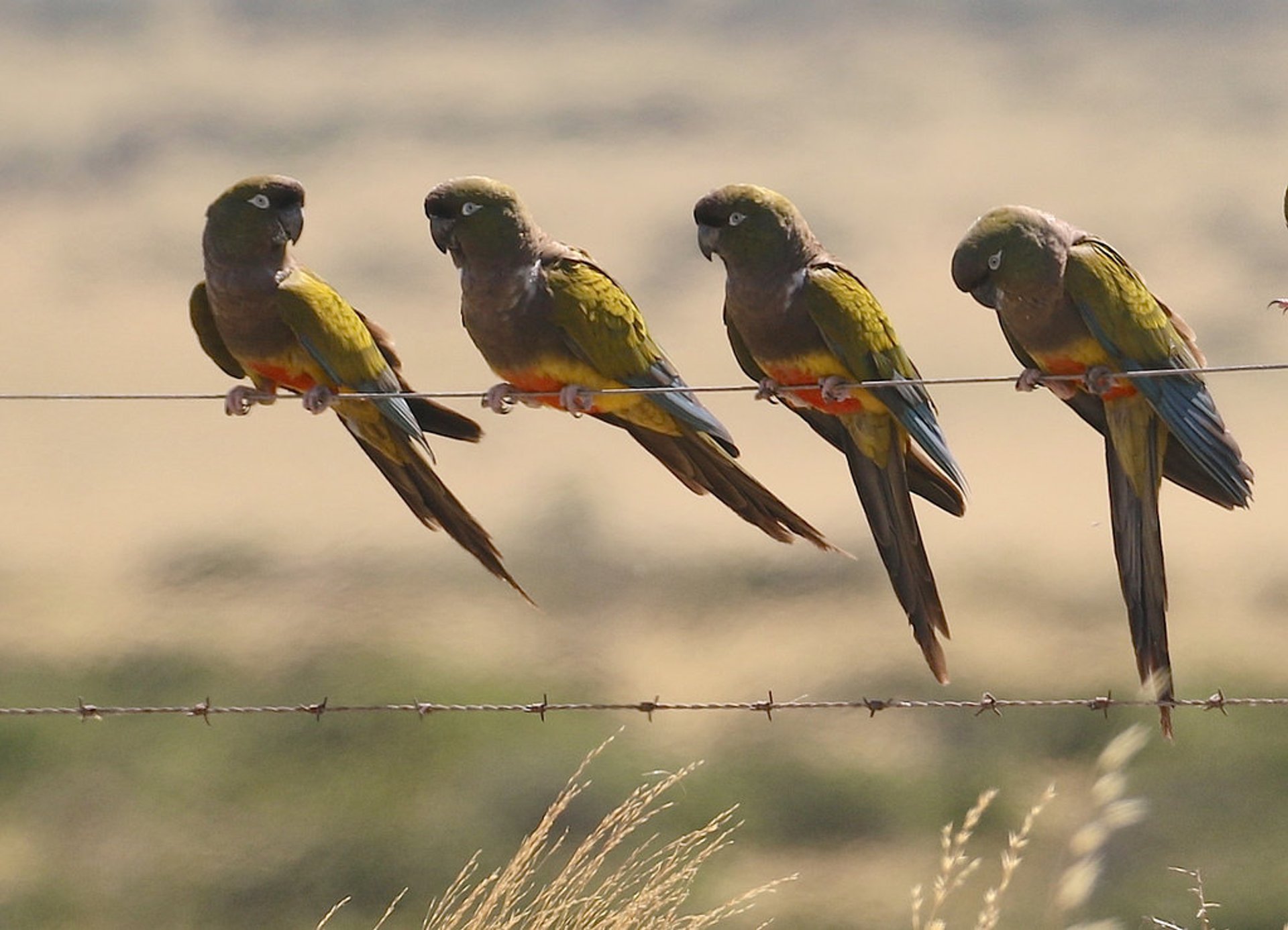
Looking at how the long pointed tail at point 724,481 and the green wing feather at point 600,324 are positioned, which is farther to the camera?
the green wing feather at point 600,324

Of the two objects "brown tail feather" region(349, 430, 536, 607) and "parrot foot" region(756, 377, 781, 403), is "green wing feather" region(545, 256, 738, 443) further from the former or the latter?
"brown tail feather" region(349, 430, 536, 607)

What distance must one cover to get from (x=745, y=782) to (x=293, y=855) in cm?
428

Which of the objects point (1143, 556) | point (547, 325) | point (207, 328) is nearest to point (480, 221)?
point (547, 325)

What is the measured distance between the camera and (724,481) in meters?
4.84

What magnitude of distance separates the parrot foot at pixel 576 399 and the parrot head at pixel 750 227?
0.48 m

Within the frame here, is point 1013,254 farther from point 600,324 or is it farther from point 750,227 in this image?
point 600,324

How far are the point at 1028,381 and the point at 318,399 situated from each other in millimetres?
1738

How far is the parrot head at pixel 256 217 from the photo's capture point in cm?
485

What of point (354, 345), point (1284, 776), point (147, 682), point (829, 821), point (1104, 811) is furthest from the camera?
point (1284, 776)

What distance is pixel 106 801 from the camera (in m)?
17.6

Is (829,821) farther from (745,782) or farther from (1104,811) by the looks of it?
(1104,811)

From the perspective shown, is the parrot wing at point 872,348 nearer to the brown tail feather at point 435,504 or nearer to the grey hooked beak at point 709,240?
the grey hooked beak at point 709,240

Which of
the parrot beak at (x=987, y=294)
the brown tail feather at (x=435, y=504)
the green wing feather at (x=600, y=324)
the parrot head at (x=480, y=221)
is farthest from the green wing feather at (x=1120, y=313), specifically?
the brown tail feather at (x=435, y=504)

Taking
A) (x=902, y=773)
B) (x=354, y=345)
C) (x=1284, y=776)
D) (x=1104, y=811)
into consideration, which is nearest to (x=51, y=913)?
(x=902, y=773)
